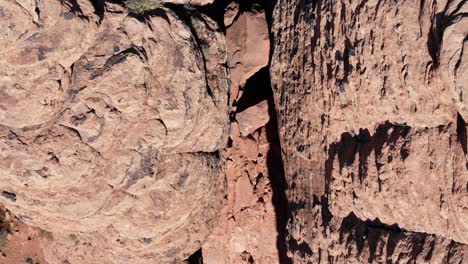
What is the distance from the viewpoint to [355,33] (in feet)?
13.7

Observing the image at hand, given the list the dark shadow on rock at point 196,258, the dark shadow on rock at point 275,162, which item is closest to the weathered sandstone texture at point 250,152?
the dark shadow on rock at point 275,162

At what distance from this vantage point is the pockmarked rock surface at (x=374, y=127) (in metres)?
3.51

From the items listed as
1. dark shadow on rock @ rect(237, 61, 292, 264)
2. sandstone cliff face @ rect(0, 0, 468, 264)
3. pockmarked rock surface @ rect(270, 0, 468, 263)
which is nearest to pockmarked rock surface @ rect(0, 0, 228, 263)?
sandstone cliff face @ rect(0, 0, 468, 264)

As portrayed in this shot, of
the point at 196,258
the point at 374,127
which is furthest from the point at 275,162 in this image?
the point at 374,127

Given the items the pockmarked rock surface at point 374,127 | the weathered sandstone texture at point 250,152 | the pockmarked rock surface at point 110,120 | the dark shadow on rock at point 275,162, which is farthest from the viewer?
the dark shadow on rock at point 275,162

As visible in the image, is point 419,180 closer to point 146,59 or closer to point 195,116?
point 195,116

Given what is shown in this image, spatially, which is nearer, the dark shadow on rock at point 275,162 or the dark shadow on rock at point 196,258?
the dark shadow on rock at point 275,162

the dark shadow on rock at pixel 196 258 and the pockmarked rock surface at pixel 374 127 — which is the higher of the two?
the pockmarked rock surface at pixel 374 127

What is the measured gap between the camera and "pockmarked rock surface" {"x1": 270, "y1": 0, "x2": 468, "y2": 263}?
11.5 ft

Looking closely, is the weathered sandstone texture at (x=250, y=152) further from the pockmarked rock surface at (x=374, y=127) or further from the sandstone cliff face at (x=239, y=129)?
the pockmarked rock surface at (x=374, y=127)

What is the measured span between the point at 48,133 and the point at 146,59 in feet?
3.87

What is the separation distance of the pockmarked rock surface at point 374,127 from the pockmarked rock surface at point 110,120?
1.04 m

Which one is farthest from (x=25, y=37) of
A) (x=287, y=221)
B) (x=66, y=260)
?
(x=66, y=260)

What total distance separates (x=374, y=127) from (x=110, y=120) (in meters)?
2.50
